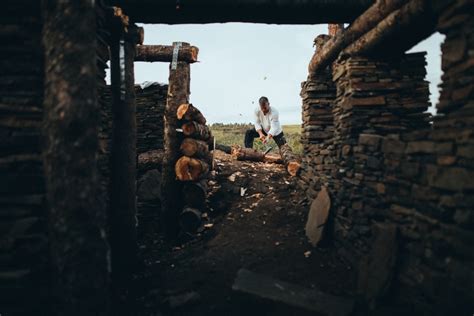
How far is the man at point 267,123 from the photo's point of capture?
10.8 metres

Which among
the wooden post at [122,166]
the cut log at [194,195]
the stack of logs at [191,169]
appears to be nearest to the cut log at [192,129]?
the stack of logs at [191,169]

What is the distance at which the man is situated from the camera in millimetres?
10820

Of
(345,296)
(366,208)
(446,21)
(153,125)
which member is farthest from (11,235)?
(153,125)

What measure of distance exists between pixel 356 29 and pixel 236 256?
424 centimetres

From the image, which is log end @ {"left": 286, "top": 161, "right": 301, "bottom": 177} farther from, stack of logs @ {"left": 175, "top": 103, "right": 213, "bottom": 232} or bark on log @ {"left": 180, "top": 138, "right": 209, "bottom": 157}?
bark on log @ {"left": 180, "top": 138, "right": 209, "bottom": 157}

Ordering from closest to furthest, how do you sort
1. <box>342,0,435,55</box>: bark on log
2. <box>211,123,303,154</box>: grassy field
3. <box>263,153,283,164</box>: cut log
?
<box>342,0,435,55</box>: bark on log, <box>263,153,283,164</box>: cut log, <box>211,123,303,154</box>: grassy field

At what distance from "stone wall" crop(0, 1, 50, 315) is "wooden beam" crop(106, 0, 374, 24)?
1786 mm

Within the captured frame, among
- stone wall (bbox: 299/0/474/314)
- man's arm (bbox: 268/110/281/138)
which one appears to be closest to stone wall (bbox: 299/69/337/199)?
stone wall (bbox: 299/0/474/314)

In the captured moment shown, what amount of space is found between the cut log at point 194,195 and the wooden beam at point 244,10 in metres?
3.43

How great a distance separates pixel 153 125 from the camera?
31.6ft

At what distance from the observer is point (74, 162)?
3.05 metres

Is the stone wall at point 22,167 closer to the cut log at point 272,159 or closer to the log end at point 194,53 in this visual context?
the log end at point 194,53

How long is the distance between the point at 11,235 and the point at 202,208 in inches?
171

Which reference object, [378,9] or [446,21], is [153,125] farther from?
[446,21]
